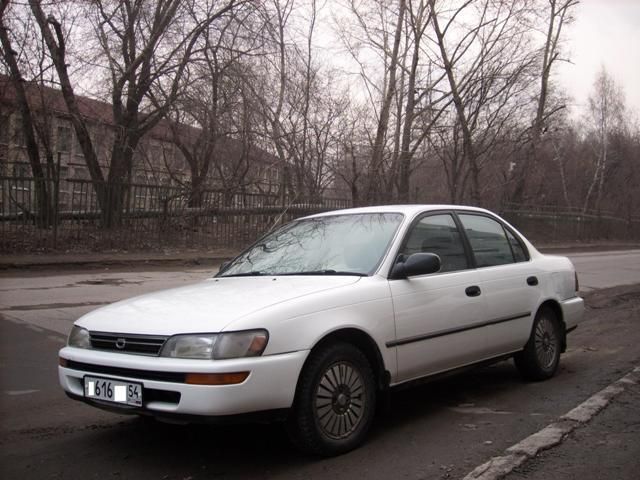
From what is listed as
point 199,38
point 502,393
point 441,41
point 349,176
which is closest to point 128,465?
point 502,393

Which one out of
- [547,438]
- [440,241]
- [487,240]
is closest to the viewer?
[547,438]

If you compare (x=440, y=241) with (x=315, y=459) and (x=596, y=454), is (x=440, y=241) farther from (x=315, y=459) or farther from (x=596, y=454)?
(x=315, y=459)

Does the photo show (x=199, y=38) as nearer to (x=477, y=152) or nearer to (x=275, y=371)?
(x=477, y=152)

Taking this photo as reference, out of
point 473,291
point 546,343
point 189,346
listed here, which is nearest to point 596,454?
point 473,291

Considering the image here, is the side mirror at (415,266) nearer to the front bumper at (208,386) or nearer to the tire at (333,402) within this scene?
the tire at (333,402)

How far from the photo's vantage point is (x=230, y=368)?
328 centimetres

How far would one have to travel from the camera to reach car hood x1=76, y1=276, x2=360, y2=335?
3.48 meters

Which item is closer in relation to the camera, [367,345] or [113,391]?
[113,391]

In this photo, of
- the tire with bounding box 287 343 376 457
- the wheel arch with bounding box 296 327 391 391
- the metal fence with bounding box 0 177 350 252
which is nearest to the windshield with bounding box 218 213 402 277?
the wheel arch with bounding box 296 327 391 391

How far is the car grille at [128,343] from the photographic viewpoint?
345 cm

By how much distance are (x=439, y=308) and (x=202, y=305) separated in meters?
1.69

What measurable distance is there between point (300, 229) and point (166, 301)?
1.51 metres

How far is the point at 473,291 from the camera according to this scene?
479 centimetres

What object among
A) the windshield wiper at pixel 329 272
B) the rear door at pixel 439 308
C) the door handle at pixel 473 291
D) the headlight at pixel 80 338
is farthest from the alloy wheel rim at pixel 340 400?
the headlight at pixel 80 338
